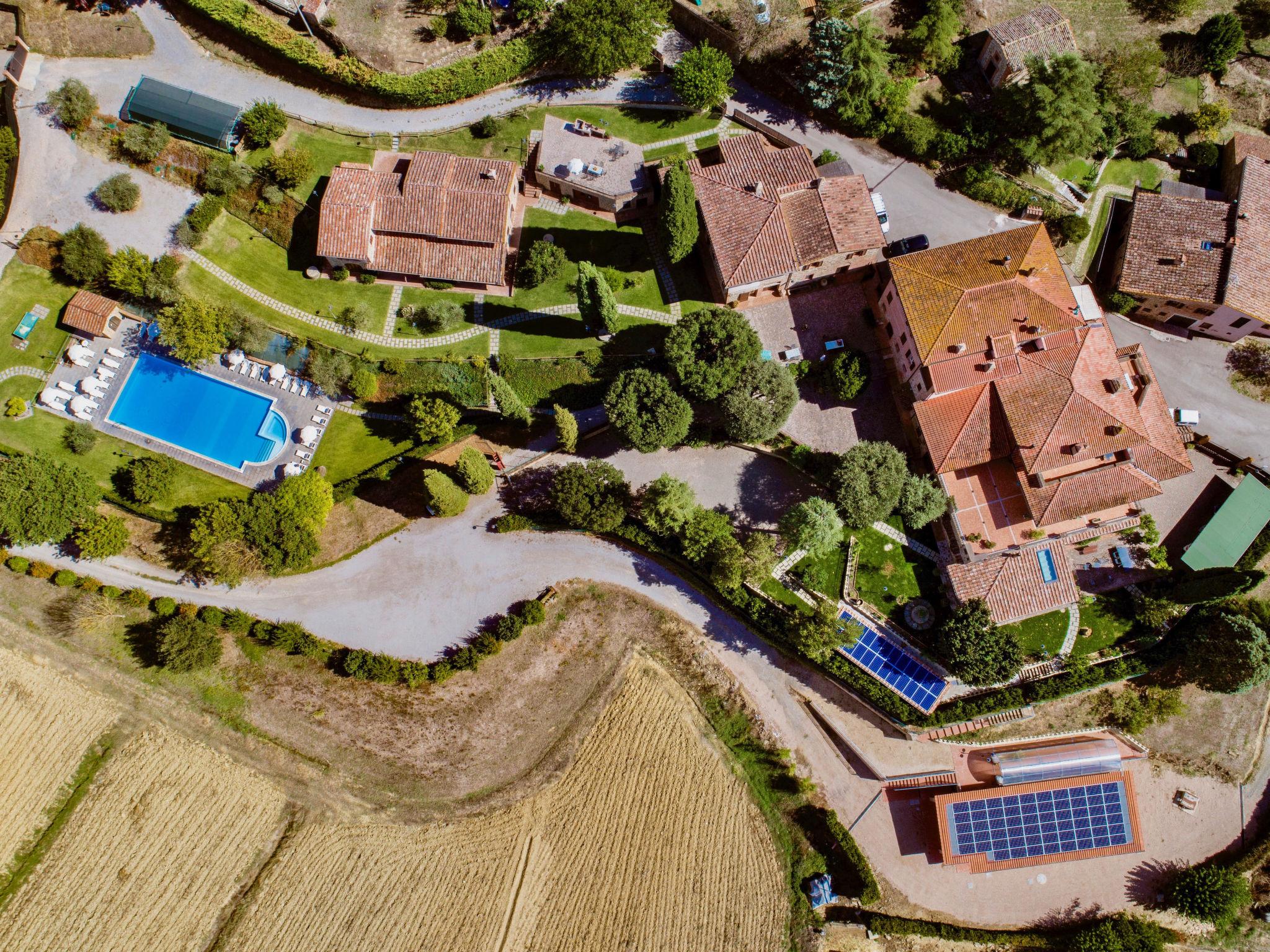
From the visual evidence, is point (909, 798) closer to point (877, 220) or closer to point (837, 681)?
point (837, 681)

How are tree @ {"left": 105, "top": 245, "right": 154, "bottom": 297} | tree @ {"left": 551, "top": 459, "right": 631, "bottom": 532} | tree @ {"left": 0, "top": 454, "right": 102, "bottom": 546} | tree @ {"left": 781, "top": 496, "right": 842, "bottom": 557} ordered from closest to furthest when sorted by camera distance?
tree @ {"left": 0, "top": 454, "right": 102, "bottom": 546} < tree @ {"left": 781, "top": 496, "right": 842, "bottom": 557} < tree @ {"left": 551, "top": 459, "right": 631, "bottom": 532} < tree @ {"left": 105, "top": 245, "right": 154, "bottom": 297}

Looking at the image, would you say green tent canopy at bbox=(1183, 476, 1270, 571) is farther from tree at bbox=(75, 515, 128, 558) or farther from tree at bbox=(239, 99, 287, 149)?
tree at bbox=(75, 515, 128, 558)

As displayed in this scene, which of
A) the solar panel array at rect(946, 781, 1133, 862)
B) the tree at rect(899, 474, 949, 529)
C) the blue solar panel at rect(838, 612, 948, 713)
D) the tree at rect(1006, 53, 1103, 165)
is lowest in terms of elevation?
the solar panel array at rect(946, 781, 1133, 862)

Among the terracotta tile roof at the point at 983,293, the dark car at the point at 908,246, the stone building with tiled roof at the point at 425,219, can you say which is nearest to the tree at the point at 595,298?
the stone building with tiled roof at the point at 425,219

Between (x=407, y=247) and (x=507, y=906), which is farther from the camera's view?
(x=407, y=247)

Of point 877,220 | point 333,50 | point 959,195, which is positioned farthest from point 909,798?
point 333,50

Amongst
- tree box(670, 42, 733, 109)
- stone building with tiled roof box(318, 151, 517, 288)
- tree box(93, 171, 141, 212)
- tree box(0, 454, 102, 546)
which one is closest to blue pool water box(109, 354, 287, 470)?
tree box(0, 454, 102, 546)
